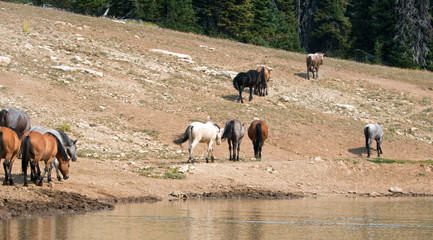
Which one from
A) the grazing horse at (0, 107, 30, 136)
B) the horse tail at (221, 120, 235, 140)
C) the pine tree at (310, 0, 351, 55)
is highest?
the pine tree at (310, 0, 351, 55)

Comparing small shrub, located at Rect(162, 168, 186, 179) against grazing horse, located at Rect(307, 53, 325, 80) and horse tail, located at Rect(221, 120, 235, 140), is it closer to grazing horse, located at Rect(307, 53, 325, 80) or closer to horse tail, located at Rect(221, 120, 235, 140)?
horse tail, located at Rect(221, 120, 235, 140)

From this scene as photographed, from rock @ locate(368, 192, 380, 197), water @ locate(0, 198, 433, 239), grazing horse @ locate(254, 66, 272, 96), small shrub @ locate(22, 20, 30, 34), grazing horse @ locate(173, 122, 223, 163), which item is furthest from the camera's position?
small shrub @ locate(22, 20, 30, 34)

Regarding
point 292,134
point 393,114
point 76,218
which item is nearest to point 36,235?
point 76,218

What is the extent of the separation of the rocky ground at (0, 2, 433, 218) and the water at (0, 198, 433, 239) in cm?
108

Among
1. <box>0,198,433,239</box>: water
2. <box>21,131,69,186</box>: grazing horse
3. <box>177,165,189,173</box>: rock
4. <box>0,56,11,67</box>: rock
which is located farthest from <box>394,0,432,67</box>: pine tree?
<box>21,131,69,186</box>: grazing horse

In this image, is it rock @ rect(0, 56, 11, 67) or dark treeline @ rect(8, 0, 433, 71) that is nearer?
rock @ rect(0, 56, 11, 67)

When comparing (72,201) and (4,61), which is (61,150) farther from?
(4,61)

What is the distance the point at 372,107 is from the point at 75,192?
23.8 m

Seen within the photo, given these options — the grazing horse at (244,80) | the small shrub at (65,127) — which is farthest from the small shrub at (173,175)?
the grazing horse at (244,80)

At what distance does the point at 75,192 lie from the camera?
14.3 metres

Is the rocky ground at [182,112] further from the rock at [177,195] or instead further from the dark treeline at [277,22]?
the dark treeline at [277,22]

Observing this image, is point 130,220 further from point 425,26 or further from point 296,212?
point 425,26

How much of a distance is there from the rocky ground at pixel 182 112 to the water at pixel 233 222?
1083mm

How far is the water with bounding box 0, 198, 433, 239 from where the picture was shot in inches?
430
